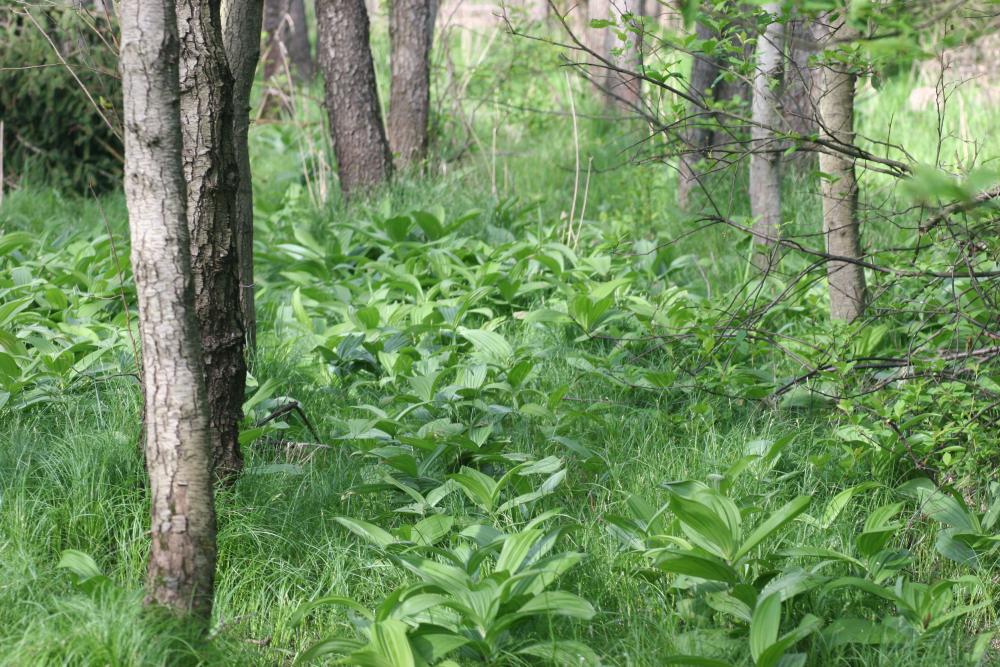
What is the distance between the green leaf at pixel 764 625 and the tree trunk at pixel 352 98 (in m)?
5.03

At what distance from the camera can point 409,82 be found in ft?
23.8

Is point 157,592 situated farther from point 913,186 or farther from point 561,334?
point 561,334

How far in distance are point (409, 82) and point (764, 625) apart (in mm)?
5859

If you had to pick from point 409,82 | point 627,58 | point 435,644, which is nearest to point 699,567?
point 435,644

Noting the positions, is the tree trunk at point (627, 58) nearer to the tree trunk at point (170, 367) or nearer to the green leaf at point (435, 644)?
the tree trunk at point (170, 367)

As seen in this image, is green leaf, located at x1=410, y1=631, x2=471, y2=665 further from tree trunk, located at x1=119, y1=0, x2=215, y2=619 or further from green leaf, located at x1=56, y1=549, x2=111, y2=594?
green leaf, located at x1=56, y1=549, x2=111, y2=594

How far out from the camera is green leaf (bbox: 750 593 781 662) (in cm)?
211

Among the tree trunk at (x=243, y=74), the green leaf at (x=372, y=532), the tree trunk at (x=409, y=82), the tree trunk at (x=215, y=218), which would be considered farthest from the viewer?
the tree trunk at (x=409, y=82)

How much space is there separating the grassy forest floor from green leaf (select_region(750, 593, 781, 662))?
0.13 m

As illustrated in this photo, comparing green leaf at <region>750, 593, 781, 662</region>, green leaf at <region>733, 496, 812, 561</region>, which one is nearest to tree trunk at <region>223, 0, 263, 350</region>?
green leaf at <region>733, 496, 812, 561</region>

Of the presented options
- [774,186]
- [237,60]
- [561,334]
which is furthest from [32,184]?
[774,186]

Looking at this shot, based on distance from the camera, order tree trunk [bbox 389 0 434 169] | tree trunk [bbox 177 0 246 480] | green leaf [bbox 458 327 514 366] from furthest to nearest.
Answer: tree trunk [bbox 389 0 434 169]
green leaf [bbox 458 327 514 366]
tree trunk [bbox 177 0 246 480]

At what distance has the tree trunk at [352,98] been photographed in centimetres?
664

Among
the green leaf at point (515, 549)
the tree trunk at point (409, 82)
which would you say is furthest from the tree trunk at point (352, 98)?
the green leaf at point (515, 549)
